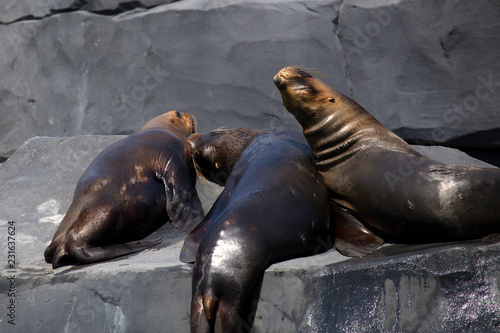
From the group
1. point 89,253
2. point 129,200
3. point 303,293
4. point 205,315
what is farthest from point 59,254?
point 303,293

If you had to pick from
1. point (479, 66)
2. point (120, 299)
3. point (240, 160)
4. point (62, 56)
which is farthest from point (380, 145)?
point (62, 56)

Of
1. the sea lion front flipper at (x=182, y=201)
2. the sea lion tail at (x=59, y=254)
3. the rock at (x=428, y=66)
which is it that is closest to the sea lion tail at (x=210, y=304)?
the sea lion tail at (x=59, y=254)

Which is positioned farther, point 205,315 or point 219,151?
point 219,151

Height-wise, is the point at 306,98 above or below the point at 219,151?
above

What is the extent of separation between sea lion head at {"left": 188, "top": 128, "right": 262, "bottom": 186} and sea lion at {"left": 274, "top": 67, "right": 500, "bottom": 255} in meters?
0.88

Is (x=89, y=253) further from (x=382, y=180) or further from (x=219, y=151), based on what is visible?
(x=382, y=180)

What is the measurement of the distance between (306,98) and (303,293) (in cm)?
181

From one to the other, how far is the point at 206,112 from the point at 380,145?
430 cm

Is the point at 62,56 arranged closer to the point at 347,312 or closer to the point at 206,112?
the point at 206,112

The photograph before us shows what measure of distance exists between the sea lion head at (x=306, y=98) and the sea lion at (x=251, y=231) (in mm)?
280

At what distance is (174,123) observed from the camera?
6.57 metres

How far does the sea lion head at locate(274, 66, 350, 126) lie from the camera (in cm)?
A: 470

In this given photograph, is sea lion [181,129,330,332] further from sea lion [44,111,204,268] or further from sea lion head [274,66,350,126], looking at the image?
sea lion [44,111,204,268]

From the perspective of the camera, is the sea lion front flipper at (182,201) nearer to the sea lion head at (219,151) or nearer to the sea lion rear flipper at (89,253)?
the sea lion head at (219,151)
